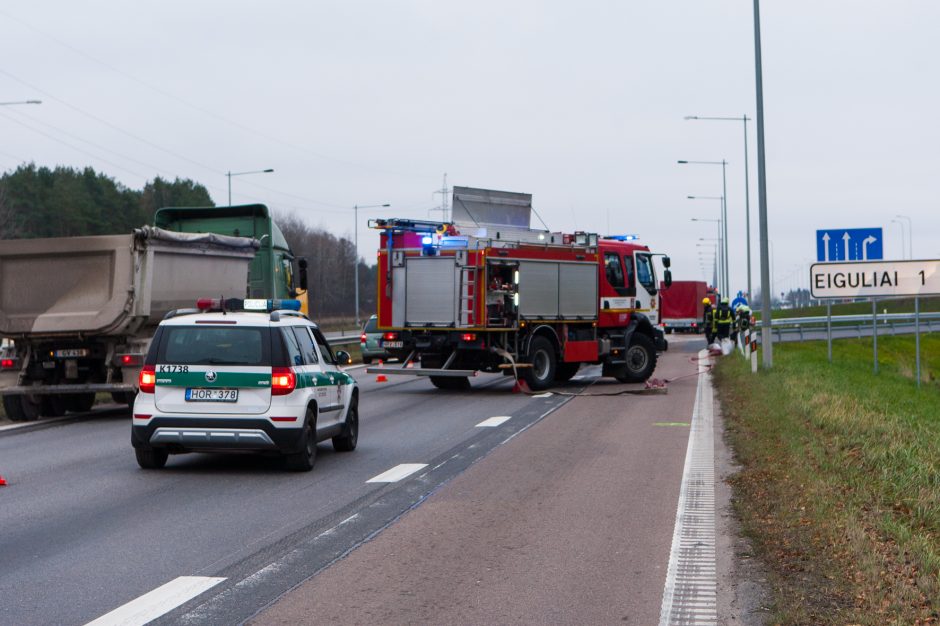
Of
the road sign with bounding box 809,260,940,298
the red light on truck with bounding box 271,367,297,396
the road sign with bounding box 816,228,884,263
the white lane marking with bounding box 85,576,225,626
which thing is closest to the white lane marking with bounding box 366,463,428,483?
the red light on truck with bounding box 271,367,297,396

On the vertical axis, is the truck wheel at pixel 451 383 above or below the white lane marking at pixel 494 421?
above

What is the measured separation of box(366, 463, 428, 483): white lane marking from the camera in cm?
1191

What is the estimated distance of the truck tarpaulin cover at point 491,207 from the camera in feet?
81.0

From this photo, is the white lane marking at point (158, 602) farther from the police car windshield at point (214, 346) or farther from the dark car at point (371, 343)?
the dark car at point (371, 343)

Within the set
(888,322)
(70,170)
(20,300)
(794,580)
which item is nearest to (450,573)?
(794,580)

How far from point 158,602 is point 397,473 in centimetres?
575

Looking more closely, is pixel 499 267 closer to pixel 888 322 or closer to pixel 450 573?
pixel 450 573

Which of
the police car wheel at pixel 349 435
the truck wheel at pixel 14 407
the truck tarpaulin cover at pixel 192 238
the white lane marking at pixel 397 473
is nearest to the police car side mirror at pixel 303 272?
the truck tarpaulin cover at pixel 192 238

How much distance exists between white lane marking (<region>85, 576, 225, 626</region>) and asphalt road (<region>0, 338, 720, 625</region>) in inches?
2.9

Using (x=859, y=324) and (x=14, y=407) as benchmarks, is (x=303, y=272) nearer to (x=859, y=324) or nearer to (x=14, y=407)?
(x=14, y=407)

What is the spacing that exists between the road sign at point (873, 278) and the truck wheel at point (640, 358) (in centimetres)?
424

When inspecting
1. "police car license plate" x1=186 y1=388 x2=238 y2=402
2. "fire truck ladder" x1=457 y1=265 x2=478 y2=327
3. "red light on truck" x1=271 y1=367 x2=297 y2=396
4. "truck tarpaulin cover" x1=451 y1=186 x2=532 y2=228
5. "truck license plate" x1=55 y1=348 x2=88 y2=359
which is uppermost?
"truck tarpaulin cover" x1=451 y1=186 x2=532 y2=228

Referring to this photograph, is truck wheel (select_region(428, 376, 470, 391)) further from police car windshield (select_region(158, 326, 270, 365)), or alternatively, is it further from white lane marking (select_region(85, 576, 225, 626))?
white lane marking (select_region(85, 576, 225, 626))

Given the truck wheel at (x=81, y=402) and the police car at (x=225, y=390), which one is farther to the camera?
the truck wheel at (x=81, y=402)
